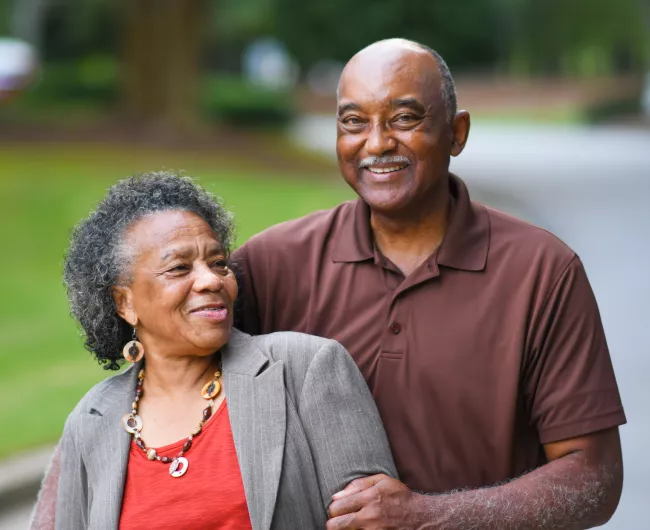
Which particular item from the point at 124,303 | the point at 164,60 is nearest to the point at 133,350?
the point at 124,303

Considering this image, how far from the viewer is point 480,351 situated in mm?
3207

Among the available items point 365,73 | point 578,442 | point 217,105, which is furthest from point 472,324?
point 217,105

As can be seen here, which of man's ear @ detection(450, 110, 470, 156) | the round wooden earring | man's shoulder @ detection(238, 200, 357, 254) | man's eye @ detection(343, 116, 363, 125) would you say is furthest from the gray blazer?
man's ear @ detection(450, 110, 470, 156)

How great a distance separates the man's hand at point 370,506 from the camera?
2.91m

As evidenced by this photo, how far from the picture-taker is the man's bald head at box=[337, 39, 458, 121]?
3.31m

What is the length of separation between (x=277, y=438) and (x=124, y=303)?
0.64 meters

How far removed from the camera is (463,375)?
321 cm

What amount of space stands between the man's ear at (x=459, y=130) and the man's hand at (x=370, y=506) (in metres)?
1.09

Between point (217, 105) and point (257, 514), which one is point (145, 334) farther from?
point (217, 105)

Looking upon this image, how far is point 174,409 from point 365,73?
1113mm

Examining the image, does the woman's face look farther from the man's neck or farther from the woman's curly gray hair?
the man's neck

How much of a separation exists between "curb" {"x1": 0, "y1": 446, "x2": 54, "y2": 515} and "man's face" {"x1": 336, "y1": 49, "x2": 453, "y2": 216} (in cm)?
331

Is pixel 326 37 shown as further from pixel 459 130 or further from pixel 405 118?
pixel 405 118

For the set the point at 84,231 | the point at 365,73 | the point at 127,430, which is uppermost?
the point at 365,73
